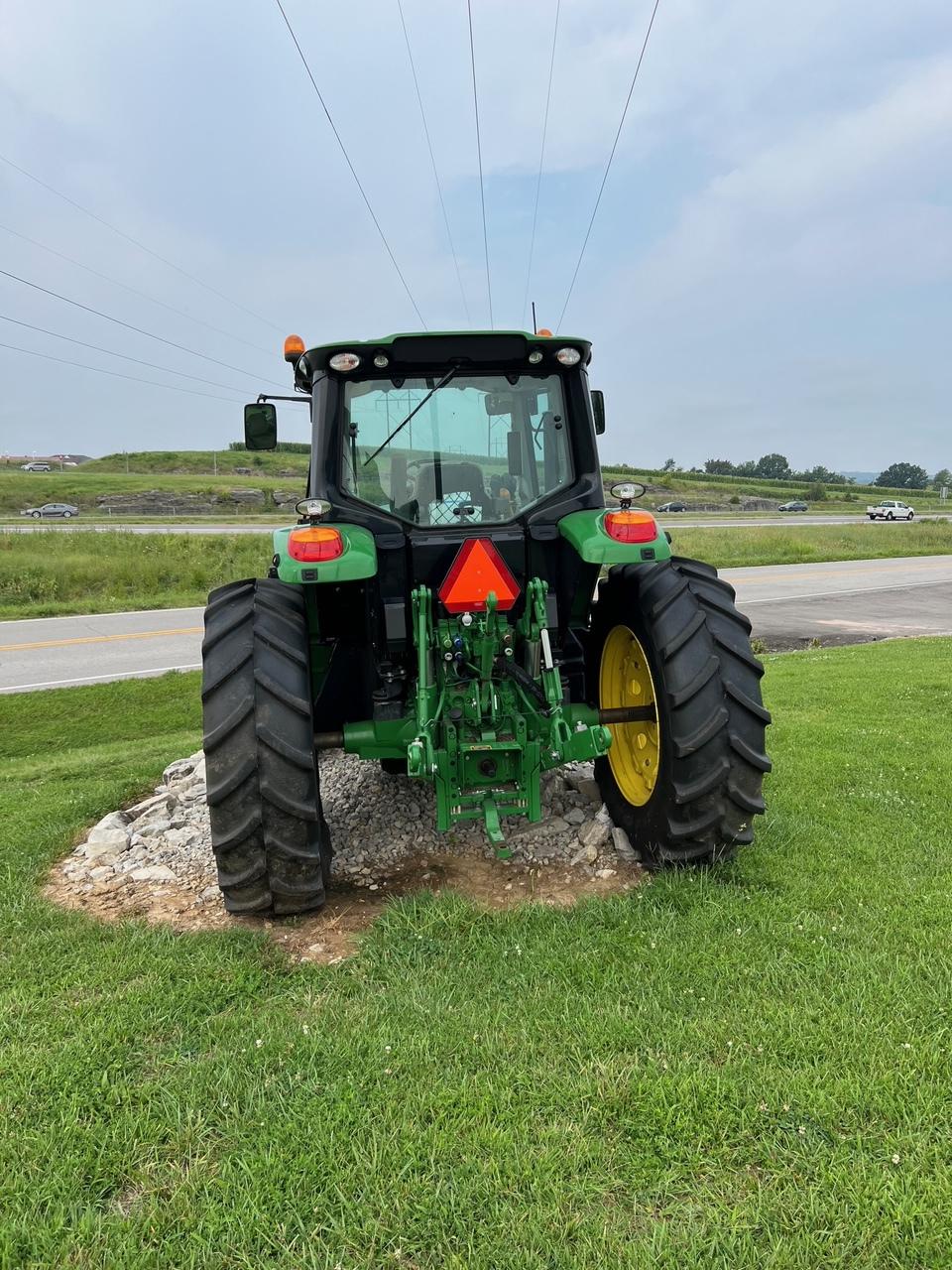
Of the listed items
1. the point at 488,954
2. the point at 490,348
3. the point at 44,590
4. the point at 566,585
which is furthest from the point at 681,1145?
the point at 44,590

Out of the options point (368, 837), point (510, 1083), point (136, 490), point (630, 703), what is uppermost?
point (136, 490)

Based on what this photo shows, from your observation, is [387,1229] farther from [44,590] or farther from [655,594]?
[44,590]

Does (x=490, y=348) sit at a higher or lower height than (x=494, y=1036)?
higher

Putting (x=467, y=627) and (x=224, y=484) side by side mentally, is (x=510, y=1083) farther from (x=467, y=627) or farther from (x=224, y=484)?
(x=224, y=484)

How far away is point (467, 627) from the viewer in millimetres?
3514

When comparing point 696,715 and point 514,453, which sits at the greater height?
point 514,453

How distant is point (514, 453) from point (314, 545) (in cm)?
122

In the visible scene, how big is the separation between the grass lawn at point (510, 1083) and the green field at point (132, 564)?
1513cm

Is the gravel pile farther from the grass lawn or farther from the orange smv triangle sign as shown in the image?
the orange smv triangle sign

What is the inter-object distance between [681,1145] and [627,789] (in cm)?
207

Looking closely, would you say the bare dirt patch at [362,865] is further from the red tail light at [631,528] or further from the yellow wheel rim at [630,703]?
the red tail light at [631,528]

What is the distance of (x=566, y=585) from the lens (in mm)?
3951

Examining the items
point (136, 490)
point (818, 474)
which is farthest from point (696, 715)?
point (818, 474)

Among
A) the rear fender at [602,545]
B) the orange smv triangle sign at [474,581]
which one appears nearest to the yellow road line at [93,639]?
the orange smv triangle sign at [474,581]
